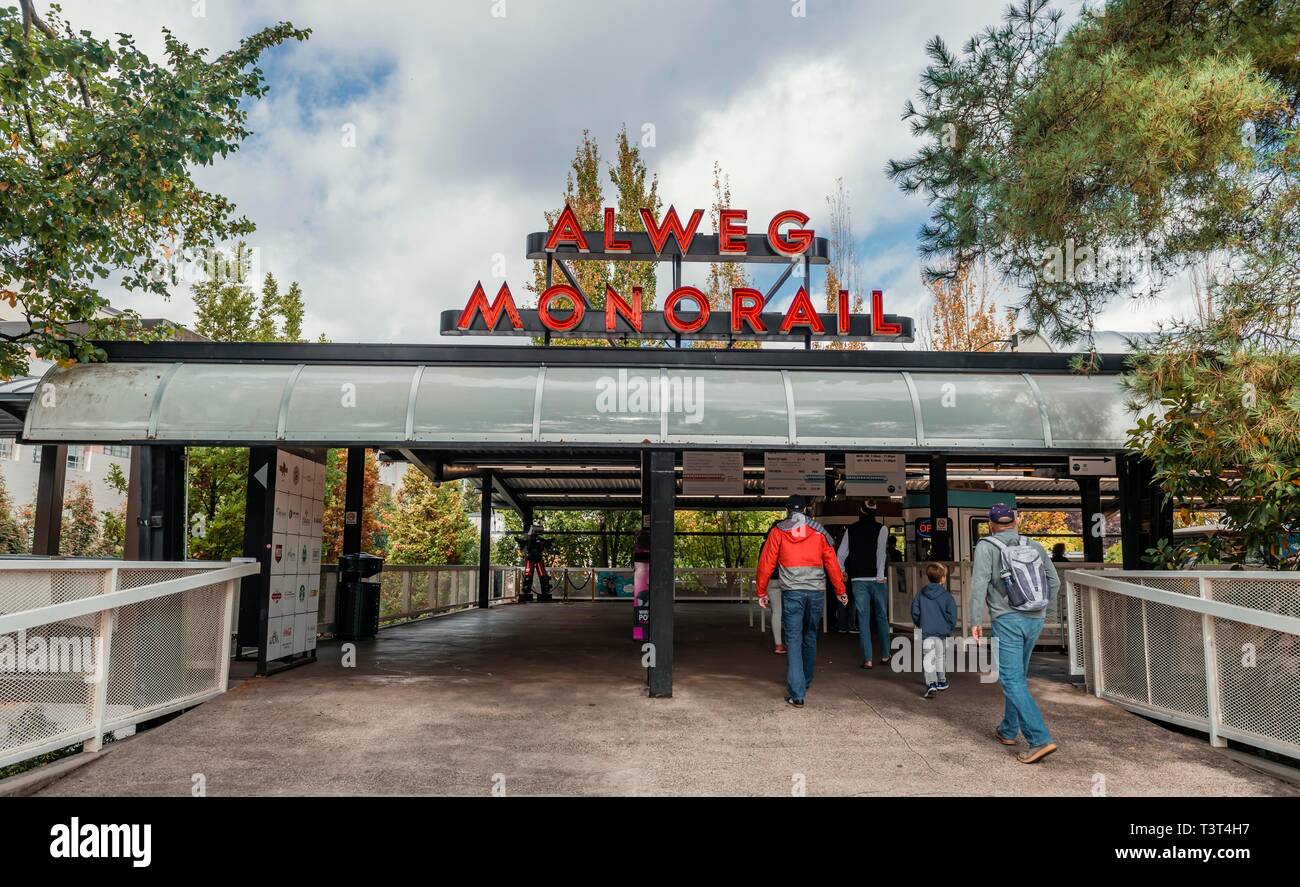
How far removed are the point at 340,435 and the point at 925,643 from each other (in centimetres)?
622

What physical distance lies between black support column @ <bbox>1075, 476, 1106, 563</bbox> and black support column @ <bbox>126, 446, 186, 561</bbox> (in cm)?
1244

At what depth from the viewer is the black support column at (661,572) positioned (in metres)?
8.55

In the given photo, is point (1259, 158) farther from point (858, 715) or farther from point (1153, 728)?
point (858, 715)

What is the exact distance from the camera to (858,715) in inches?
309

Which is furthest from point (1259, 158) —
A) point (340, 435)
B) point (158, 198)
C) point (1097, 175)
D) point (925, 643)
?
point (158, 198)

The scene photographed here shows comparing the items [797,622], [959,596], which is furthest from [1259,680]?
[959,596]

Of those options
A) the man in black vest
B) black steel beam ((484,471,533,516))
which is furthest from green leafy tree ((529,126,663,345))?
the man in black vest

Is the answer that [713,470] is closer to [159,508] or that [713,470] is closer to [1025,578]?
[159,508]

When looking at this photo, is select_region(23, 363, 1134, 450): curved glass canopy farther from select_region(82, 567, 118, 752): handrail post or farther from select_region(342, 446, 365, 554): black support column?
select_region(342, 446, 365, 554): black support column

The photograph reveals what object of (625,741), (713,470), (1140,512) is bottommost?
(625,741)

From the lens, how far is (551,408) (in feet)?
29.2

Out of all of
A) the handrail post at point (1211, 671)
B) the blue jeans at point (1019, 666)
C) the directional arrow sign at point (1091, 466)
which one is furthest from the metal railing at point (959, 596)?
the blue jeans at point (1019, 666)

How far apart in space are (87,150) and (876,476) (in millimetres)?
11923

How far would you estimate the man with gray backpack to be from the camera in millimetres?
6395
